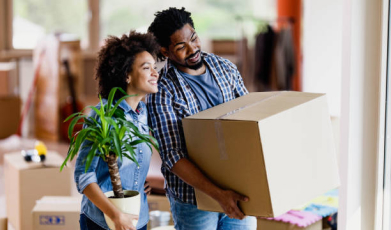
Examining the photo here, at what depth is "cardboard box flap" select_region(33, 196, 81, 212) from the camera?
270cm

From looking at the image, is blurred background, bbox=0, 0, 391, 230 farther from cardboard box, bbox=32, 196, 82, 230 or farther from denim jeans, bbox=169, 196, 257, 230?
cardboard box, bbox=32, 196, 82, 230

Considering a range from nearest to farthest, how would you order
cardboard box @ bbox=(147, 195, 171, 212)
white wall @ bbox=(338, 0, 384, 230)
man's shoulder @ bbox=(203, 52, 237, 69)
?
man's shoulder @ bbox=(203, 52, 237, 69) < white wall @ bbox=(338, 0, 384, 230) < cardboard box @ bbox=(147, 195, 171, 212)

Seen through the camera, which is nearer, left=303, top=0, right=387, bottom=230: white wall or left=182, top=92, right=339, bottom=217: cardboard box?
left=182, top=92, right=339, bottom=217: cardboard box

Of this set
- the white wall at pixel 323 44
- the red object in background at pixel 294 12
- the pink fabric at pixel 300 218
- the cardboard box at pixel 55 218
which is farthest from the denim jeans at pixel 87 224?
the red object in background at pixel 294 12

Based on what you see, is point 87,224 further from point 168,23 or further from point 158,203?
point 158,203

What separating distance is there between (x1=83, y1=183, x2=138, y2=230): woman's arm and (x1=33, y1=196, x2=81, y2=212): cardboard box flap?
4.08ft

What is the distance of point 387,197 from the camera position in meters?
2.27

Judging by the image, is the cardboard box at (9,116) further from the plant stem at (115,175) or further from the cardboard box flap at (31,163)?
the plant stem at (115,175)

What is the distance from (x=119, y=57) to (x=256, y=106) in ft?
1.37

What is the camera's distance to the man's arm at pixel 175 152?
1.58 m

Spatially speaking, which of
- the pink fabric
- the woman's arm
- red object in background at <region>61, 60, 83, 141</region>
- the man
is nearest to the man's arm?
the man

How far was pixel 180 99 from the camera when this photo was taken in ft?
5.58

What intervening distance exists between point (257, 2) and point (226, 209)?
639 cm

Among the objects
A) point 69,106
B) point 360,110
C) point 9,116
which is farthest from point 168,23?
point 9,116
